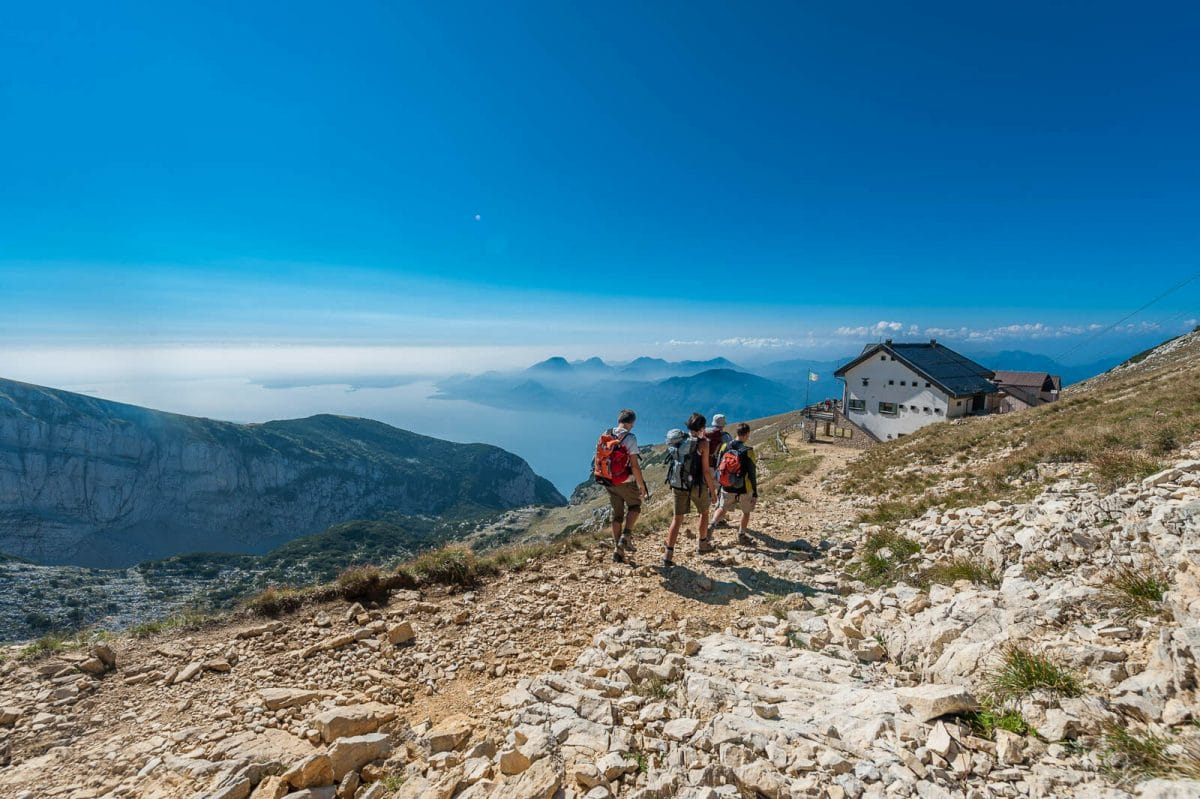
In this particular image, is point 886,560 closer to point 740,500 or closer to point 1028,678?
point 740,500

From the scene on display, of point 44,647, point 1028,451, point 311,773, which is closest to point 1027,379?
point 1028,451

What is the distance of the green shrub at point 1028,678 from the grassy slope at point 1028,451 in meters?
6.12

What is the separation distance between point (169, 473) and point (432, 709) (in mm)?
160351

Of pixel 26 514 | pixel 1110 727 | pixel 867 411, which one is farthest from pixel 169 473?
pixel 1110 727

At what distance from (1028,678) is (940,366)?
39.3 meters

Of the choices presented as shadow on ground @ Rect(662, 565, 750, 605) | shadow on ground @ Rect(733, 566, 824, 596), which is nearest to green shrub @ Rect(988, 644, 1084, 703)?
shadow on ground @ Rect(733, 566, 824, 596)

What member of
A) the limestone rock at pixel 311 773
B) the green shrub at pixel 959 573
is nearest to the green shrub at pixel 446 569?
the limestone rock at pixel 311 773

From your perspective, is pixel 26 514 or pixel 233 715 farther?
pixel 26 514

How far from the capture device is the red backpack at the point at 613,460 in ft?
26.6

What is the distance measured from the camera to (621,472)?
8.16 metres

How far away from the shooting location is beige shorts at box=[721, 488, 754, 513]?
9.88 m

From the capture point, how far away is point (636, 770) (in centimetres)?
339

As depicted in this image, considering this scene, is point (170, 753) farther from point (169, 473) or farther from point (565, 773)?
point (169, 473)

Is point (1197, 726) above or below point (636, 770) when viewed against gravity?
above
